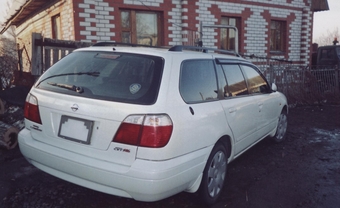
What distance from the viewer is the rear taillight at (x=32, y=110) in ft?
9.25

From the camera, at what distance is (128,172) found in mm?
2328

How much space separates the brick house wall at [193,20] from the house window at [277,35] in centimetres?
23

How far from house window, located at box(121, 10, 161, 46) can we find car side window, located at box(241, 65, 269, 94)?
5.44m

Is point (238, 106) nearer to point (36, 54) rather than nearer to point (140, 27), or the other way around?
point (36, 54)

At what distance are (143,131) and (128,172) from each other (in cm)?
34

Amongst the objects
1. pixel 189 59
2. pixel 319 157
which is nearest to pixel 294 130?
pixel 319 157

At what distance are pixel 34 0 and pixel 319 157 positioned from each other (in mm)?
9379

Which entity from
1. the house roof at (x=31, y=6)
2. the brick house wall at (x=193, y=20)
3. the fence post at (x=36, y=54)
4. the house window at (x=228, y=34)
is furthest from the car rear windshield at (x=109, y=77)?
the house window at (x=228, y=34)

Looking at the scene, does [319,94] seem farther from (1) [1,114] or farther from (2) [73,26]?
(1) [1,114]

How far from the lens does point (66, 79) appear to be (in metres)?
2.84

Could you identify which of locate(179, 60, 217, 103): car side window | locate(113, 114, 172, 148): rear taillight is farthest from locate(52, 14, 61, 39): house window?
locate(113, 114, 172, 148): rear taillight

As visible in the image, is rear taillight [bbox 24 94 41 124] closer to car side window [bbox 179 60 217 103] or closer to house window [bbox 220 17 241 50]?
car side window [bbox 179 60 217 103]

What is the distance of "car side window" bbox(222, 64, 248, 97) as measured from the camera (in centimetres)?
354

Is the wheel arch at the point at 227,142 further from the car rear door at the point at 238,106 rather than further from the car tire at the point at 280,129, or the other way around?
the car tire at the point at 280,129
